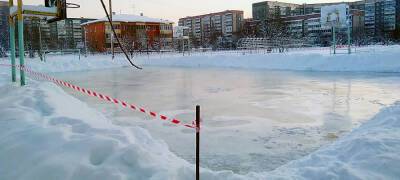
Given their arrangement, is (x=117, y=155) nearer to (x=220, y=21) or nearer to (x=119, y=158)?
(x=119, y=158)

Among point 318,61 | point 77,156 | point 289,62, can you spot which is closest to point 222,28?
point 289,62

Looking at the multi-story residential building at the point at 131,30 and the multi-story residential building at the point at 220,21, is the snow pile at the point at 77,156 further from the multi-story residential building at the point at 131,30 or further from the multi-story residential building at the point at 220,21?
the multi-story residential building at the point at 220,21

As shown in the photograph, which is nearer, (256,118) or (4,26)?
(256,118)

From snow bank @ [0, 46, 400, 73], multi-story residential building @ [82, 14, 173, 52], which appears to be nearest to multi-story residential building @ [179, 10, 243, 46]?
multi-story residential building @ [82, 14, 173, 52]

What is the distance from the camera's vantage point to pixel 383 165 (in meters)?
4.88

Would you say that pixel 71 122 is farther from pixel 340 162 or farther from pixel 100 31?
pixel 100 31

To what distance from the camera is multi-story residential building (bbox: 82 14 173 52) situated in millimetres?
85688

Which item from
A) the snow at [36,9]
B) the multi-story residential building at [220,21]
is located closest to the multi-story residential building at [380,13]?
the multi-story residential building at [220,21]

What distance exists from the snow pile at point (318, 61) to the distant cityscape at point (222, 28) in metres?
15.1

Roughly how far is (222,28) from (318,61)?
12725 cm

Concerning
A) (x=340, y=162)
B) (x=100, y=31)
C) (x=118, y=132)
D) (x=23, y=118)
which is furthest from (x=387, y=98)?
(x=100, y=31)

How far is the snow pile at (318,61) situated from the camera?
27.0 meters

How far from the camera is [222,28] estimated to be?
513ft

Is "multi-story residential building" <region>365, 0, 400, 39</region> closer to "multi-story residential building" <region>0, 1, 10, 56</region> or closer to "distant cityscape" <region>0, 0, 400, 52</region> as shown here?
"distant cityscape" <region>0, 0, 400, 52</region>
